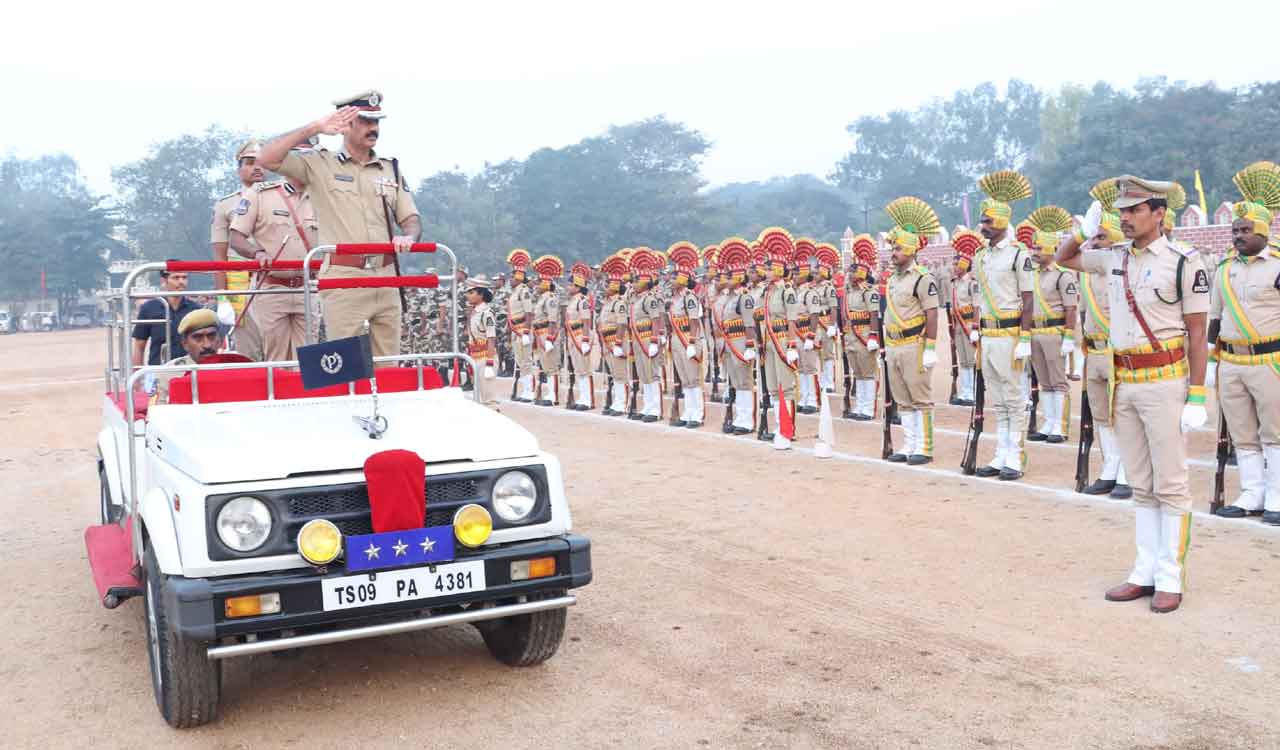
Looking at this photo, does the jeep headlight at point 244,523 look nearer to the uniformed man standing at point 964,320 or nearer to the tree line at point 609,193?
the uniformed man standing at point 964,320

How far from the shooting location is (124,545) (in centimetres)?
614

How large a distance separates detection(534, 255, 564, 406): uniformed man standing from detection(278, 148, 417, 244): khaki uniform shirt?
40.1 feet

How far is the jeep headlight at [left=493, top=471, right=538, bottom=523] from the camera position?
4914mm

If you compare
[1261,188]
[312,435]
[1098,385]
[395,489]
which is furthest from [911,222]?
[395,489]

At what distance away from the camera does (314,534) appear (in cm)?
453

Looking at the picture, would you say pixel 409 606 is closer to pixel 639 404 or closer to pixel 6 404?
pixel 639 404

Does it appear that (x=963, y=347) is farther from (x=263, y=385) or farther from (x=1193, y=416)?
(x=263, y=385)

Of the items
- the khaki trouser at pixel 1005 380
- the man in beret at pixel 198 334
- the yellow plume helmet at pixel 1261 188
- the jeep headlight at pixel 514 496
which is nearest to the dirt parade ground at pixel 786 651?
the jeep headlight at pixel 514 496

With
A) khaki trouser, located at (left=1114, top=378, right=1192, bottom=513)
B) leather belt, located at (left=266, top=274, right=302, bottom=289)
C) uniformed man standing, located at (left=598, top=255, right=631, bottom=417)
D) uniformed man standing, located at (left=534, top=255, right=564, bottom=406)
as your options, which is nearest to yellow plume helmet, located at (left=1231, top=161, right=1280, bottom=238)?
khaki trouser, located at (left=1114, top=378, right=1192, bottom=513)

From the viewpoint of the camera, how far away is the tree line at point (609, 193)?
5422 cm

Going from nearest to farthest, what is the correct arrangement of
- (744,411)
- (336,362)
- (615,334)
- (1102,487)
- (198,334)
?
(336,362), (198,334), (1102,487), (744,411), (615,334)

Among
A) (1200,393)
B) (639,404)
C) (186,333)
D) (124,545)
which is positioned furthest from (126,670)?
(639,404)

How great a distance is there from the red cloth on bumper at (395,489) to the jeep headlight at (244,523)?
402 mm

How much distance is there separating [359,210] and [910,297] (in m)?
6.36
